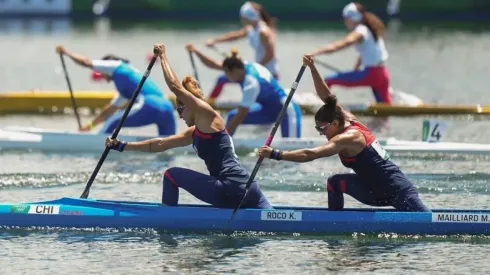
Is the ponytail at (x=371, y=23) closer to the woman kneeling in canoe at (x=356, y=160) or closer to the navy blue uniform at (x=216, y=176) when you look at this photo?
the woman kneeling in canoe at (x=356, y=160)

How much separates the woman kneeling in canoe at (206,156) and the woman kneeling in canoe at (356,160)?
18.0 inches

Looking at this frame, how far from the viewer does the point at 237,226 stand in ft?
48.4

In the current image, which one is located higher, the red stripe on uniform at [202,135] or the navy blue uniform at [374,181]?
the red stripe on uniform at [202,135]

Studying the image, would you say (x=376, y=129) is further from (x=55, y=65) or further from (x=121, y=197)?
(x=55, y=65)

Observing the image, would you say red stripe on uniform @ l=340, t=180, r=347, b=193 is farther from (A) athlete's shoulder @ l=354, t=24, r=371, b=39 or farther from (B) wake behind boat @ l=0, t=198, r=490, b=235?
(A) athlete's shoulder @ l=354, t=24, r=371, b=39

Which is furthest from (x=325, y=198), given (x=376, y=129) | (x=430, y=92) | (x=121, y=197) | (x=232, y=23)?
(x=232, y=23)

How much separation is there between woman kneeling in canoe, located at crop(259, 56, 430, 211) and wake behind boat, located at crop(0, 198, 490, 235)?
0.16 m

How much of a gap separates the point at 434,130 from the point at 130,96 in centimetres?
459

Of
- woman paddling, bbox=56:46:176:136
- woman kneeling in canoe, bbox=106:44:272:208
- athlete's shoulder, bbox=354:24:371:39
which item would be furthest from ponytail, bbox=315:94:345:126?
athlete's shoulder, bbox=354:24:371:39

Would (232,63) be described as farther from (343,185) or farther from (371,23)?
(371,23)

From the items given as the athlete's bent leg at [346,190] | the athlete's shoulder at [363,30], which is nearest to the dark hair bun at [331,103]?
the athlete's bent leg at [346,190]

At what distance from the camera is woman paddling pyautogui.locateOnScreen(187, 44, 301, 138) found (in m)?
20.0

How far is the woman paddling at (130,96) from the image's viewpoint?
2047 cm

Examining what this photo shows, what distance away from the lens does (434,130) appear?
2012 cm
